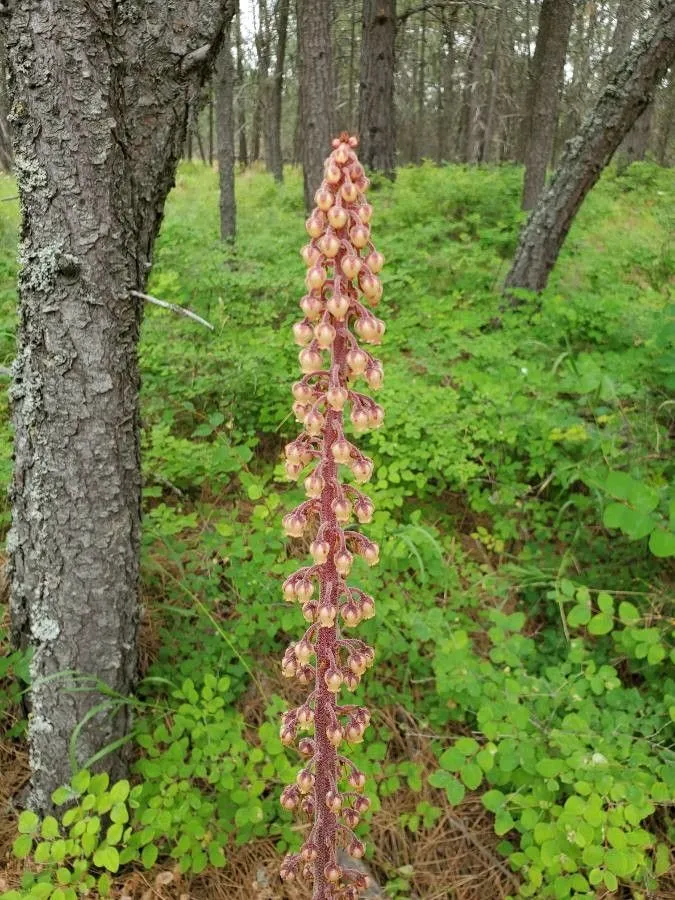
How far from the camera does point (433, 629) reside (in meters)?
2.74

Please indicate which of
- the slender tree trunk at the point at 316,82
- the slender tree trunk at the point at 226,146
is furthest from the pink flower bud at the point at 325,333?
the slender tree trunk at the point at 226,146

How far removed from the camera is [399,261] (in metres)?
6.87

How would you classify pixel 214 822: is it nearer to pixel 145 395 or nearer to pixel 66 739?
pixel 66 739

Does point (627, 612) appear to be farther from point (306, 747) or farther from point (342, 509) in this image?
point (342, 509)

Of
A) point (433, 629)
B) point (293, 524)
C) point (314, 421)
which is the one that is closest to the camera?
point (314, 421)

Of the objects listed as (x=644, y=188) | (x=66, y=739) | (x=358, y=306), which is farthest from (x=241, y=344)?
(x=644, y=188)

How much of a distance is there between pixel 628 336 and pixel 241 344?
3099 millimetres

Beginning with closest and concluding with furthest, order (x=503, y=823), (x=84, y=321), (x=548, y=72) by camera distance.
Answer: (x=84, y=321)
(x=503, y=823)
(x=548, y=72)

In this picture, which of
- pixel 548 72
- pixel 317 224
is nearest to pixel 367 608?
pixel 317 224

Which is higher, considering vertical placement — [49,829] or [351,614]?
[351,614]

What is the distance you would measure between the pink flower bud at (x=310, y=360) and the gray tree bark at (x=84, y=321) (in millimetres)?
1063

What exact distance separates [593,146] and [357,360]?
4.82 metres

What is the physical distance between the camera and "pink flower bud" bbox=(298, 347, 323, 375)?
136 centimetres

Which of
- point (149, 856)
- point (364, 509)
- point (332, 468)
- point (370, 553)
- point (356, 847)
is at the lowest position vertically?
point (149, 856)
